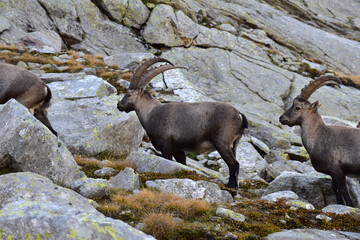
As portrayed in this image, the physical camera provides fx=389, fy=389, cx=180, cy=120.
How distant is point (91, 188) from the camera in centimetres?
751

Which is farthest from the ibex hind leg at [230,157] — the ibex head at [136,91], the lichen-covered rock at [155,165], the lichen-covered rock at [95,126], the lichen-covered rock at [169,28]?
the lichen-covered rock at [169,28]

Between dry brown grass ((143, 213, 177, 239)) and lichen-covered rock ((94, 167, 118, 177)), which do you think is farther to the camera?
lichen-covered rock ((94, 167, 118, 177))

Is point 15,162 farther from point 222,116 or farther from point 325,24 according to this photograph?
point 325,24

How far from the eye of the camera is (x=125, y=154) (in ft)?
45.0

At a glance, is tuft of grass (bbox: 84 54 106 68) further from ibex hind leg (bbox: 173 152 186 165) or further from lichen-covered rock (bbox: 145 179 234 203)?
lichen-covered rock (bbox: 145 179 234 203)

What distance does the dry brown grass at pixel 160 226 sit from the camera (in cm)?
563

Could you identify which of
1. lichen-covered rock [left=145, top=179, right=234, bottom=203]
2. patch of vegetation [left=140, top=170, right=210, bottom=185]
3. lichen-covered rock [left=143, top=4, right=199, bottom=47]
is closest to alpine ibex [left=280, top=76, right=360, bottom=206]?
lichen-covered rock [left=145, top=179, right=234, bottom=203]

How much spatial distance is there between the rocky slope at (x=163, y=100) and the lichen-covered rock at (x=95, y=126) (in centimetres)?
4

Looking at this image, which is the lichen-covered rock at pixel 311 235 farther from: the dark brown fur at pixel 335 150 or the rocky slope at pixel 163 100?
the dark brown fur at pixel 335 150

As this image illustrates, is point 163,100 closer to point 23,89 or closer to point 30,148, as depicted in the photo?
point 23,89

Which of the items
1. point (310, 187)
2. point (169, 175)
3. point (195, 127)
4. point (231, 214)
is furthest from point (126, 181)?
point (310, 187)

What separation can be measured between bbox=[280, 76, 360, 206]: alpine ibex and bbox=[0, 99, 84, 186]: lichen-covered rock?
640 centimetres

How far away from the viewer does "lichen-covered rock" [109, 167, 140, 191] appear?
842cm

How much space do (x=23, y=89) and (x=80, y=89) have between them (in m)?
4.93
